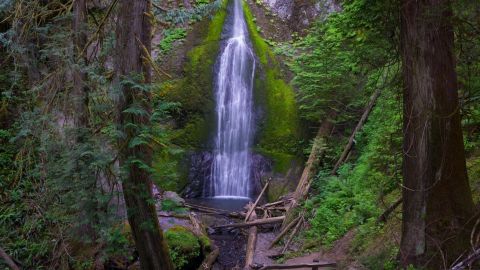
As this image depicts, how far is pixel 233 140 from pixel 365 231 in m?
9.60

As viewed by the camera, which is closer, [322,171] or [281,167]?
[322,171]

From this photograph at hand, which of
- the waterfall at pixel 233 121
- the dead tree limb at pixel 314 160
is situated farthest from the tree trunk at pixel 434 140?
the waterfall at pixel 233 121

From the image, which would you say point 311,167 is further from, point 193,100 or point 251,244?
point 193,100

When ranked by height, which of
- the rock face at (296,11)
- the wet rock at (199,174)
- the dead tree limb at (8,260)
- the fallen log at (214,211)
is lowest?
the dead tree limb at (8,260)

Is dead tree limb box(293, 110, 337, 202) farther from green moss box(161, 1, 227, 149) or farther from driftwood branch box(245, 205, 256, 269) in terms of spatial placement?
green moss box(161, 1, 227, 149)

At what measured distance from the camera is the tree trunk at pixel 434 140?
14.5 ft

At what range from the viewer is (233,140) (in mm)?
16562

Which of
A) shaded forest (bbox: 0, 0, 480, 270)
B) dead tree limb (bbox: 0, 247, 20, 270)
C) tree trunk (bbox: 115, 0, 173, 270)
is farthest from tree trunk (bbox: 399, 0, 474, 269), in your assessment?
dead tree limb (bbox: 0, 247, 20, 270)

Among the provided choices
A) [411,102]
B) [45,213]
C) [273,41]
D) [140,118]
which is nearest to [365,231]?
[411,102]

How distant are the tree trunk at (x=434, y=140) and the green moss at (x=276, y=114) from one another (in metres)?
10.7

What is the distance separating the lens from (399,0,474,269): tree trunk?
14.5 feet

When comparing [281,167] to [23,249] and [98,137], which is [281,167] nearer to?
[23,249]

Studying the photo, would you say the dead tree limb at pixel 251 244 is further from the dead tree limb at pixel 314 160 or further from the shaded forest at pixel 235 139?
the dead tree limb at pixel 314 160

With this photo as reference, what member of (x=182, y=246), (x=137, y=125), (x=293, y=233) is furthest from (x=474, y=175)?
(x=182, y=246)
